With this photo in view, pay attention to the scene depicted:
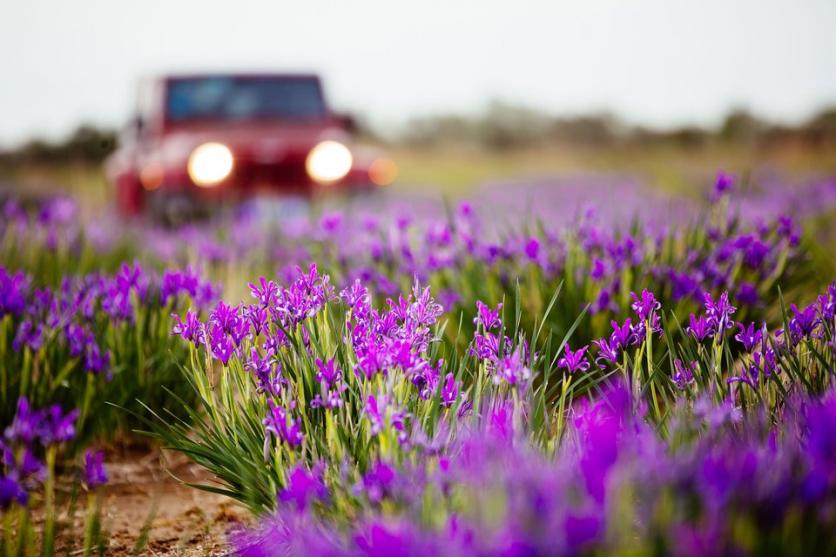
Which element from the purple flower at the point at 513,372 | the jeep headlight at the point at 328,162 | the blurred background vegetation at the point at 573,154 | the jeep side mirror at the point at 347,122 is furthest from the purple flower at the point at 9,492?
the blurred background vegetation at the point at 573,154

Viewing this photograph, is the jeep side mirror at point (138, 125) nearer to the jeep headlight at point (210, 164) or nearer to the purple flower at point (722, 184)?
the jeep headlight at point (210, 164)

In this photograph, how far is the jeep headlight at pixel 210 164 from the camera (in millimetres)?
6252

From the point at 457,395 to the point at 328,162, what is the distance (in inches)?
198

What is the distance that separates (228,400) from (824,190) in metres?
8.36

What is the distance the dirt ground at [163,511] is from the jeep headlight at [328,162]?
3830 mm

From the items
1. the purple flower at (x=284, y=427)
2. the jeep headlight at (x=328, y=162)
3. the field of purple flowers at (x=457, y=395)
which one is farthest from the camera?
the jeep headlight at (x=328, y=162)

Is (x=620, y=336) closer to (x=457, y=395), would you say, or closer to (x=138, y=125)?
(x=457, y=395)

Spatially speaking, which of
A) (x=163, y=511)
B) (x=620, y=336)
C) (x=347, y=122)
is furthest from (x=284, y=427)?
(x=347, y=122)

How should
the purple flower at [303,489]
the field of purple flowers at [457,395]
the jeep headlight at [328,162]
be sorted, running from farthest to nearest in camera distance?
1. the jeep headlight at [328,162]
2. the purple flower at [303,489]
3. the field of purple flowers at [457,395]

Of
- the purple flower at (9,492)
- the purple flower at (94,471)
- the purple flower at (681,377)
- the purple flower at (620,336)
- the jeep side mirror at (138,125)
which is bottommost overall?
the purple flower at (94,471)

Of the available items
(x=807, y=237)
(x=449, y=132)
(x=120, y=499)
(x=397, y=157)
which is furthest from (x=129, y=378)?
(x=449, y=132)

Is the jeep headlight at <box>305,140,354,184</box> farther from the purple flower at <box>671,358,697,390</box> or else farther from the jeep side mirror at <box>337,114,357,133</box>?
the purple flower at <box>671,358,697,390</box>

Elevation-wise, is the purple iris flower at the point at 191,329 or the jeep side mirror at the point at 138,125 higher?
the jeep side mirror at the point at 138,125

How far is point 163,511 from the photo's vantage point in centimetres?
268
